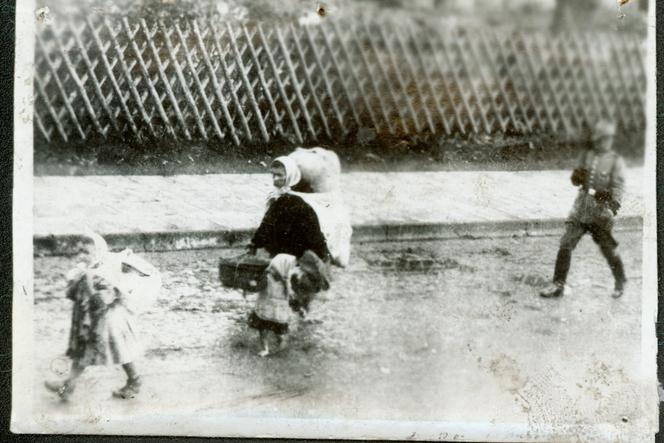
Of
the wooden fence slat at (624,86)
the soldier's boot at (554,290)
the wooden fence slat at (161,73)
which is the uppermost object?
the wooden fence slat at (161,73)

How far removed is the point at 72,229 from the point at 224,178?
0.54 metres

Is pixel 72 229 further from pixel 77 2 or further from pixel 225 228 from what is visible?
pixel 77 2

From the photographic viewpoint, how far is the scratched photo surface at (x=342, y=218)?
213 centimetres

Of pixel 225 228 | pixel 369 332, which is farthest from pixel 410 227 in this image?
pixel 225 228

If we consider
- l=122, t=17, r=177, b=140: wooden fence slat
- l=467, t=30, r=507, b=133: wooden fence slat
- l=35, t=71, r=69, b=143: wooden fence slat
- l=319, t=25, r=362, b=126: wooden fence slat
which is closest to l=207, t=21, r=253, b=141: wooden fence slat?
l=122, t=17, r=177, b=140: wooden fence slat

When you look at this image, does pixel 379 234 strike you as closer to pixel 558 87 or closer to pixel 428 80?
pixel 428 80

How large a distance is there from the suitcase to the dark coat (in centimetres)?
5

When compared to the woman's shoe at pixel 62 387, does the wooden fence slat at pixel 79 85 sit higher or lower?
higher

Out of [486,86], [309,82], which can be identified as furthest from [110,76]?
[486,86]

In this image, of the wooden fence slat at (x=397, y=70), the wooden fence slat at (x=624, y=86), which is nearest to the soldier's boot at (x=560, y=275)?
the wooden fence slat at (x=624, y=86)

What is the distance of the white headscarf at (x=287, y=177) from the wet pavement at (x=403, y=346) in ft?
0.77

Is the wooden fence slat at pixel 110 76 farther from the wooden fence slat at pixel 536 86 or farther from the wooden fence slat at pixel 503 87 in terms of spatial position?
the wooden fence slat at pixel 536 86

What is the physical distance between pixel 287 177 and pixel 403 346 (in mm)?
697

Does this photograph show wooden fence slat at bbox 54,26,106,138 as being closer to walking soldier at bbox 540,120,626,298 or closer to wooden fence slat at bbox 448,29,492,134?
wooden fence slat at bbox 448,29,492,134
